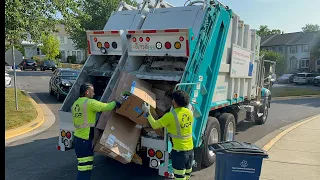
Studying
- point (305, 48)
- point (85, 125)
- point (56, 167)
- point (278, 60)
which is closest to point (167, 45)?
point (85, 125)

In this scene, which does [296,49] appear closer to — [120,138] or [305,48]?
[305,48]

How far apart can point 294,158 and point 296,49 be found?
5409 centimetres

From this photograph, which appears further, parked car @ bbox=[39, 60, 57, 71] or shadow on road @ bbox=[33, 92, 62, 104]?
parked car @ bbox=[39, 60, 57, 71]

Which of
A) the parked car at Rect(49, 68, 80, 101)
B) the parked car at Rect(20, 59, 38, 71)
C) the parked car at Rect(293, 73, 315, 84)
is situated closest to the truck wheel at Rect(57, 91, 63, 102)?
the parked car at Rect(49, 68, 80, 101)

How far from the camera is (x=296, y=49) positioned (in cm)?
5531

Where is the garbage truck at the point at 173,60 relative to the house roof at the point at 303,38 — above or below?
below

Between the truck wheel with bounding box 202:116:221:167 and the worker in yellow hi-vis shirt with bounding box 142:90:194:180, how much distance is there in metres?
1.30

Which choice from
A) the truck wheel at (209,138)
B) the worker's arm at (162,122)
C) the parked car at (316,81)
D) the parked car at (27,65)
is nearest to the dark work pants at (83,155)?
the worker's arm at (162,122)

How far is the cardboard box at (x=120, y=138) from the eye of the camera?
14.2 feet

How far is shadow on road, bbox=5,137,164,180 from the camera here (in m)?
5.33

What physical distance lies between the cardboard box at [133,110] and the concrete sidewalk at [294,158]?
2.35 meters

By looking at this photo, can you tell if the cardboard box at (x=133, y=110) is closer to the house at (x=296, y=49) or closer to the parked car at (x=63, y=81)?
the parked car at (x=63, y=81)

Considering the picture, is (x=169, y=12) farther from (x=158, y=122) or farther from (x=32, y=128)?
(x=32, y=128)

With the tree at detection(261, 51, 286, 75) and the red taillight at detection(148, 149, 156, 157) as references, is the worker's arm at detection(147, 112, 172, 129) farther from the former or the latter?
the tree at detection(261, 51, 286, 75)
